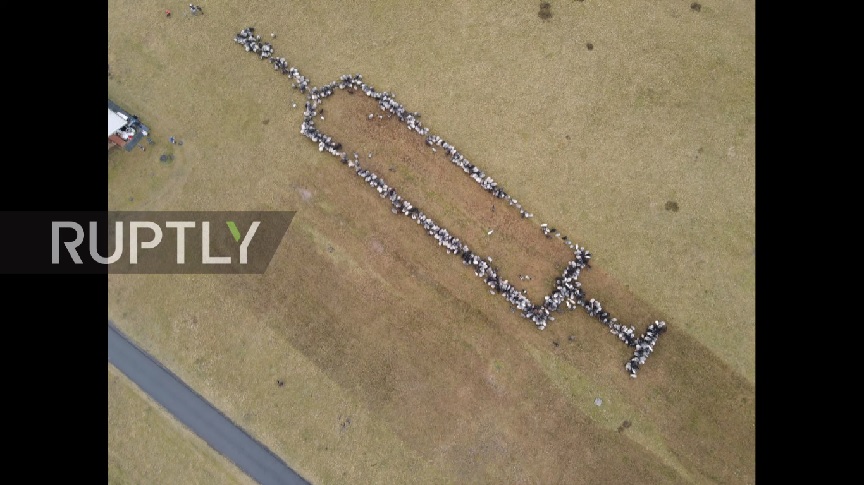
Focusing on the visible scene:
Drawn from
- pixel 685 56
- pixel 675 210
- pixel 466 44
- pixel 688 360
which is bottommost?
pixel 688 360

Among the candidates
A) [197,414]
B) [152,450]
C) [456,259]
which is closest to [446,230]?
[456,259]

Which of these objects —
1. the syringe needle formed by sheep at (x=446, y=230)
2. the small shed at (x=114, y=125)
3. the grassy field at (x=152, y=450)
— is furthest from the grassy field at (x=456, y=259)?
the small shed at (x=114, y=125)

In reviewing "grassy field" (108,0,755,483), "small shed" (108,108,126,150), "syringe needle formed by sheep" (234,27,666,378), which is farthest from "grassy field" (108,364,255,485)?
"syringe needle formed by sheep" (234,27,666,378)

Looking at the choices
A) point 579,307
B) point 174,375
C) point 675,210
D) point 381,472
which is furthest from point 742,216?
point 174,375

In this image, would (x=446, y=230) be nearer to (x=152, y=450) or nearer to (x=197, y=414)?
(x=197, y=414)

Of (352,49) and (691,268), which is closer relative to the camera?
(691,268)

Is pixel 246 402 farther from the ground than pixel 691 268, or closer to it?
closer to it

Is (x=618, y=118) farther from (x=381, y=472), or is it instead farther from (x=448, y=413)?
(x=381, y=472)
